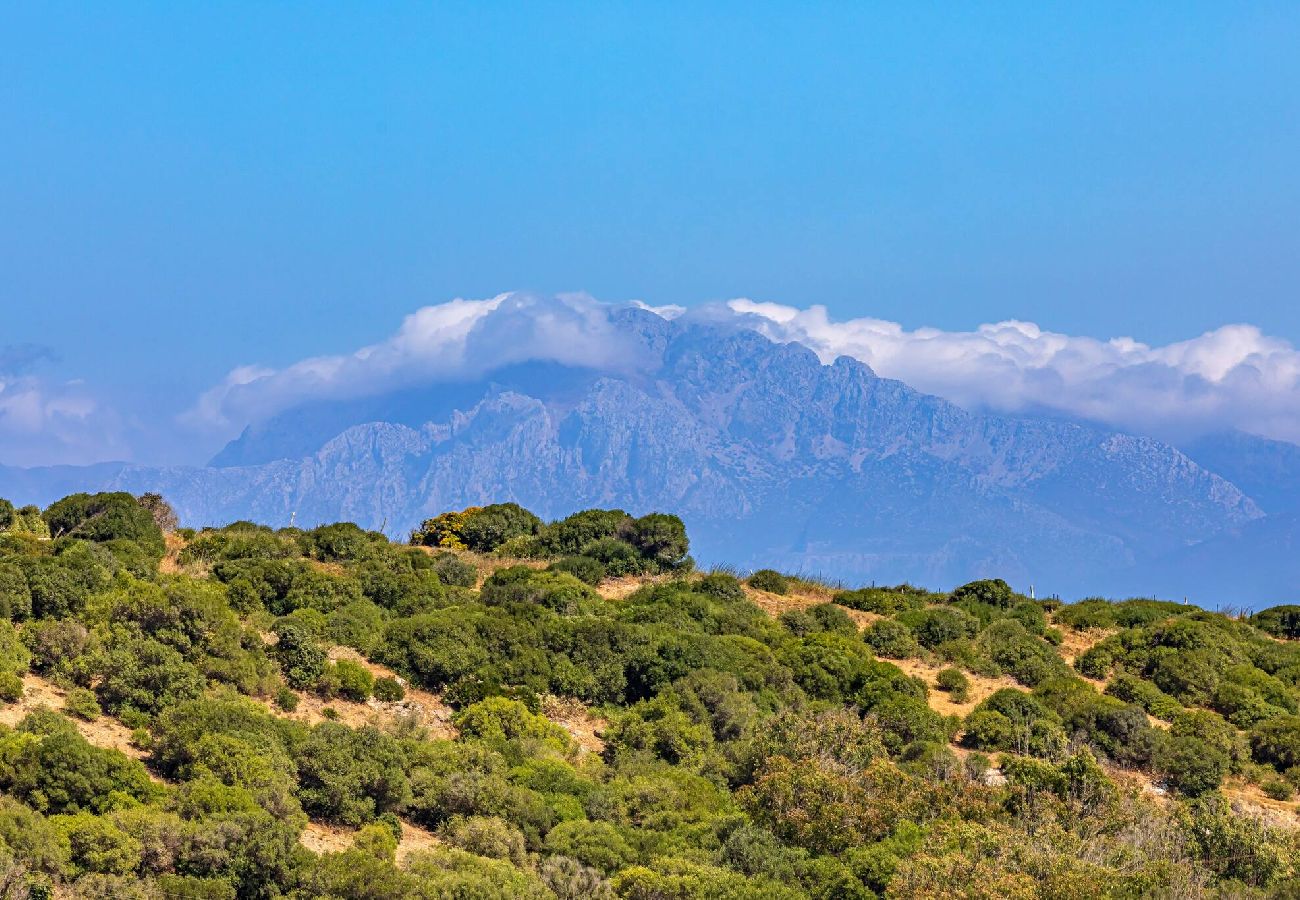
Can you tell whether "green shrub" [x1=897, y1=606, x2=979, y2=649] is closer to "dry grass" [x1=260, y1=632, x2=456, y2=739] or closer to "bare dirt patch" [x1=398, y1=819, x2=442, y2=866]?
"dry grass" [x1=260, y1=632, x2=456, y2=739]

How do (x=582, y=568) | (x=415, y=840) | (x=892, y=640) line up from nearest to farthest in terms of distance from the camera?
1. (x=415, y=840)
2. (x=892, y=640)
3. (x=582, y=568)

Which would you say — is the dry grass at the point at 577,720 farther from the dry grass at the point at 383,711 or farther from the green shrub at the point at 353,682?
the green shrub at the point at 353,682

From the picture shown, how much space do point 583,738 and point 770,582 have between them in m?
19.2

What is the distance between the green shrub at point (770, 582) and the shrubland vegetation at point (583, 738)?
270cm

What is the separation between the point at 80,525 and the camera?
45469 millimetres

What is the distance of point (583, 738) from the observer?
3512 centimetres

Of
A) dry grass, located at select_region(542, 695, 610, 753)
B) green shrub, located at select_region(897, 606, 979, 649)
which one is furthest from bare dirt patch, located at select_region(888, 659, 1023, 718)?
dry grass, located at select_region(542, 695, 610, 753)

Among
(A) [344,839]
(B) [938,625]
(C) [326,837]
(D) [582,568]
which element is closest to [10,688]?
(C) [326,837]

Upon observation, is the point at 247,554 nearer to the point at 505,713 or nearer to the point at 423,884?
the point at 505,713

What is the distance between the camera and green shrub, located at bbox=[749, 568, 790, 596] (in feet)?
173

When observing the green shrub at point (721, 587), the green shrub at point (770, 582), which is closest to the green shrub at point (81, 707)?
the green shrub at point (721, 587)

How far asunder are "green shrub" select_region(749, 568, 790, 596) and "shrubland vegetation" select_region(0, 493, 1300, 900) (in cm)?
270

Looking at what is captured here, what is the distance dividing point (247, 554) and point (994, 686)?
22.3 m

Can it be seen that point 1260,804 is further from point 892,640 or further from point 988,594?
point 988,594
